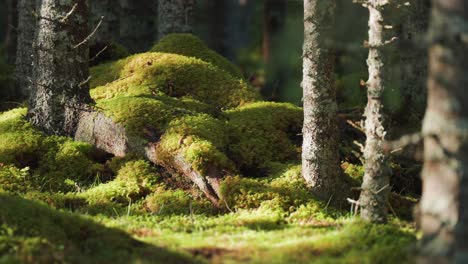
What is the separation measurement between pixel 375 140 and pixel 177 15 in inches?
395

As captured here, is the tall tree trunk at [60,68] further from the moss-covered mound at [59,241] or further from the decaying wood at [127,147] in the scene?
the moss-covered mound at [59,241]

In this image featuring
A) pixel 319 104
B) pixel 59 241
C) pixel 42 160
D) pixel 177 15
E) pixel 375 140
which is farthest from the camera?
pixel 177 15

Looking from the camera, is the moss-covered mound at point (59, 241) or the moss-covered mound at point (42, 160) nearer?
the moss-covered mound at point (59, 241)

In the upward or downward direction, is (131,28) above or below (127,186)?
above

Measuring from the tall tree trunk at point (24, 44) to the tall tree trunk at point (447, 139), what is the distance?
1262 cm

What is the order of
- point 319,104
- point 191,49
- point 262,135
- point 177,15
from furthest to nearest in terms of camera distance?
point 177,15 < point 191,49 < point 262,135 < point 319,104

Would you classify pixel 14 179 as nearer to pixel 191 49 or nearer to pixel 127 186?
pixel 127 186

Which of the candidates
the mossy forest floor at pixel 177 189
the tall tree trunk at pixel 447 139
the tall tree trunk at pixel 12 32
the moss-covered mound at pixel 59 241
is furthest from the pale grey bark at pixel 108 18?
the tall tree trunk at pixel 447 139

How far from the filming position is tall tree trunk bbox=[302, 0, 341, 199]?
9500mm

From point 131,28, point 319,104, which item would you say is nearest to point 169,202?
point 319,104

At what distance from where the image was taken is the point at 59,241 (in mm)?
6863

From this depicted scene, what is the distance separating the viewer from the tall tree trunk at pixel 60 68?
11273 mm

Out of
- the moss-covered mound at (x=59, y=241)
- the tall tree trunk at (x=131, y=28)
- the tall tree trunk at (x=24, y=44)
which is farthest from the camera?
the tall tree trunk at (x=131, y=28)

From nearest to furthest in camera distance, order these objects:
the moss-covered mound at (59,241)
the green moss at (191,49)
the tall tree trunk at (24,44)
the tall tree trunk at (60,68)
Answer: the moss-covered mound at (59,241)
the tall tree trunk at (60,68)
the green moss at (191,49)
the tall tree trunk at (24,44)
